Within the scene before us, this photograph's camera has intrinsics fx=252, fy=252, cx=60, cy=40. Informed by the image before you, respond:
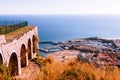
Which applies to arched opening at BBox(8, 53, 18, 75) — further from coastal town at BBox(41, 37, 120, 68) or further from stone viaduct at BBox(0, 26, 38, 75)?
coastal town at BBox(41, 37, 120, 68)

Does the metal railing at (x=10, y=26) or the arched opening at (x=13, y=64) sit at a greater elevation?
the metal railing at (x=10, y=26)

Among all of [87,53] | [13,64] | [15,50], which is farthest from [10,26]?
[87,53]

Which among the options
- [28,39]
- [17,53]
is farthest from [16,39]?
[28,39]

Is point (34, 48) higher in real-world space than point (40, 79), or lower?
lower

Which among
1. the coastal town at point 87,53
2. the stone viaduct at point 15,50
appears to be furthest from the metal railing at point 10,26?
the coastal town at point 87,53

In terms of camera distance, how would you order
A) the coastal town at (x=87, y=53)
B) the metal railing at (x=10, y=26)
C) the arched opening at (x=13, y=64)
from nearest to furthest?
the arched opening at (x=13, y=64), the metal railing at (x=10, y=26), the coastal town at (x=87, y=53)

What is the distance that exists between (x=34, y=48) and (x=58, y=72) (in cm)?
2062

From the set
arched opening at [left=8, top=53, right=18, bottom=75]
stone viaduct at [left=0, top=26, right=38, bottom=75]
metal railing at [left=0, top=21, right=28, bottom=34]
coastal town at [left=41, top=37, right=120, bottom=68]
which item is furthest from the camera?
coastal town at [left=41, top=37, right=120, bottom=68]

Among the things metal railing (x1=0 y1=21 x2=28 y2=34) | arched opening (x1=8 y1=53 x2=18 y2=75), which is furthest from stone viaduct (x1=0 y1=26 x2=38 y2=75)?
metal railing (x1=0 y1=21 x2=28 y2=34)

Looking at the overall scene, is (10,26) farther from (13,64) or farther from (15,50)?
(15,50)

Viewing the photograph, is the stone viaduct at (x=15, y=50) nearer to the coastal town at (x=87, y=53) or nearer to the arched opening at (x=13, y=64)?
the arched opening at (x=13, y=64)

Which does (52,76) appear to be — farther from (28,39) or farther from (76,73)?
(28,39)

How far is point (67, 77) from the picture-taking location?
9.36m

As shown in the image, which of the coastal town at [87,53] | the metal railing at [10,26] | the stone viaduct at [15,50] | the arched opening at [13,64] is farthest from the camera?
the coastal town at [87,53]
